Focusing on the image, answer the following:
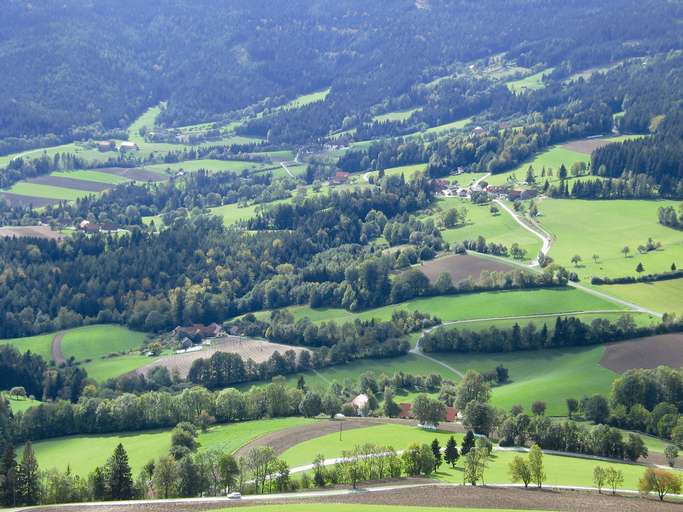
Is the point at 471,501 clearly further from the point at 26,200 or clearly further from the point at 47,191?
the point at 47,191

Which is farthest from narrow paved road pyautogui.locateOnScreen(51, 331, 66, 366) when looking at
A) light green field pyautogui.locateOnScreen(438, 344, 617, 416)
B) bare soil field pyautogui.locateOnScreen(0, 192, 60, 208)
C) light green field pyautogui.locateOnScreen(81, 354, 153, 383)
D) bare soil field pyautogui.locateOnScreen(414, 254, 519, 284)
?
bare soil field pyautogui.locateOnScreen(0, 192, 60, 208)

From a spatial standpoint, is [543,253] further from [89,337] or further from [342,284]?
[89,337]

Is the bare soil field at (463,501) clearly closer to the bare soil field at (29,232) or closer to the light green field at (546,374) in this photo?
the light green field at (546,374)

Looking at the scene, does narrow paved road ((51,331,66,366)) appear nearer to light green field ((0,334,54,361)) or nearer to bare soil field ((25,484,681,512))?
light green field ((0,334,54,361))

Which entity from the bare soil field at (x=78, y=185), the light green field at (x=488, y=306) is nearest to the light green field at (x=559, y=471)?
the light green field at (x=488, y=306)

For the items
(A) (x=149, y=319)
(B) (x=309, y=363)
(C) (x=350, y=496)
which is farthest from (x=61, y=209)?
(C) (x=350, y=496)

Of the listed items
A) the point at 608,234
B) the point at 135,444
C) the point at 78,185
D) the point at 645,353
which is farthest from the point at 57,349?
the point at 78,185
